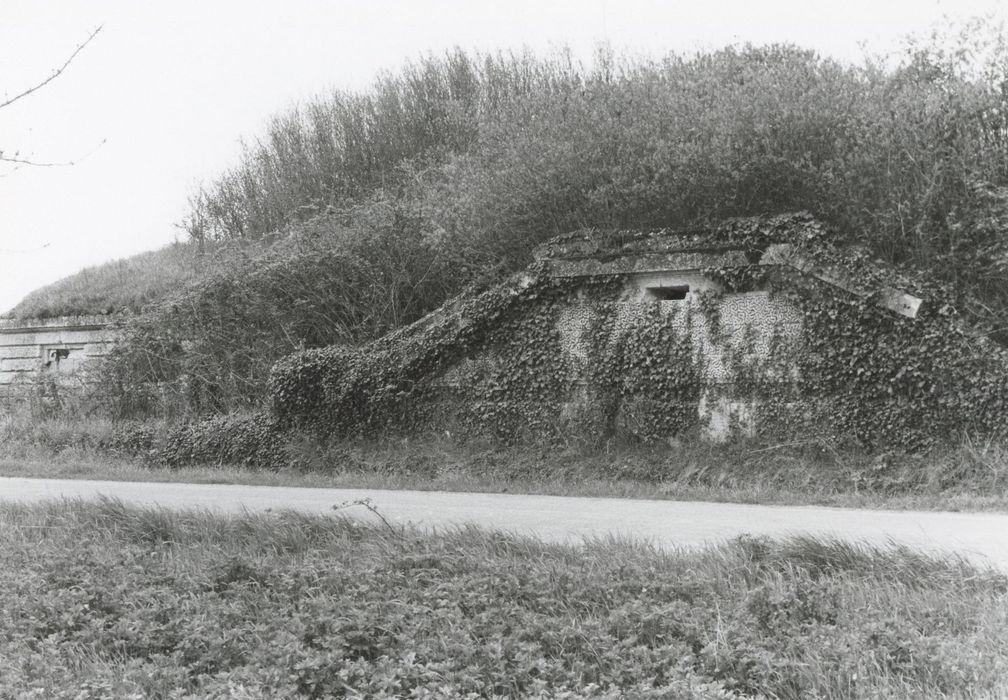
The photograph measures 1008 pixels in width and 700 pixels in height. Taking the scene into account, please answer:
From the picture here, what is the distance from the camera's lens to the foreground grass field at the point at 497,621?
4535mm

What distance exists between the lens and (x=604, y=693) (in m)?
4.38

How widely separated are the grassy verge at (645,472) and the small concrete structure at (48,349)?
5298 mm

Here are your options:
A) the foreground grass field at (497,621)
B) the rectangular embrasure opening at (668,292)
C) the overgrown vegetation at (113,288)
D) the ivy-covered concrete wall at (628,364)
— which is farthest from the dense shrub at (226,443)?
the foreground grass field at (497,621)

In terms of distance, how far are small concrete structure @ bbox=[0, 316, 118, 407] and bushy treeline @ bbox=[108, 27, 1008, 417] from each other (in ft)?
7.17

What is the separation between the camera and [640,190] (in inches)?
552

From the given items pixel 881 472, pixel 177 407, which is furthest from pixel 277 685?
pixel 177 407

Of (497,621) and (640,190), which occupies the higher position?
(640,190)

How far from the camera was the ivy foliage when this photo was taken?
38.2ft

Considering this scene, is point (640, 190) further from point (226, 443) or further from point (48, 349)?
point (48, 349)

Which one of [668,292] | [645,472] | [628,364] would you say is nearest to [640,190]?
[668,292]

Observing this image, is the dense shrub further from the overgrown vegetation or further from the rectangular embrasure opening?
the rectangular embrasure opening

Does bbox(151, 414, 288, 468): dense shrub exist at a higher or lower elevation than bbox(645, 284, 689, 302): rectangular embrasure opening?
lower

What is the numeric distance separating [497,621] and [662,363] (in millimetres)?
8682

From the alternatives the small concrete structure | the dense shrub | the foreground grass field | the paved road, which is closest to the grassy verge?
the dense shrub
